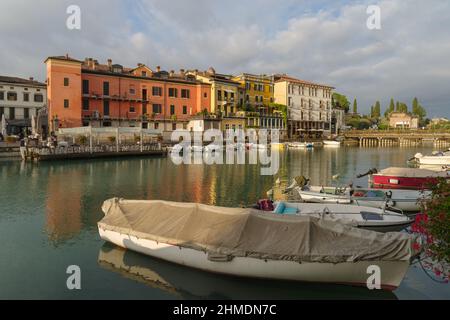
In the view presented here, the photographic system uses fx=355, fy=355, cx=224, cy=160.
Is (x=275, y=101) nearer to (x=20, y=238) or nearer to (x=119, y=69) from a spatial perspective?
(x=119, y=69)

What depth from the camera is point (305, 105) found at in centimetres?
10312

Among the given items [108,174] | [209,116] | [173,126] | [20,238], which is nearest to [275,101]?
[209,116]

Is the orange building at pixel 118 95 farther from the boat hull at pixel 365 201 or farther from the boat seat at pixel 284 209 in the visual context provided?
the boat seat at pixel 284 209

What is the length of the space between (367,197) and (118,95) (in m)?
57.5

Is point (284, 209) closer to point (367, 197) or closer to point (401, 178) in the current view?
point (367, 197)

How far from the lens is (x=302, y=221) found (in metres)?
11.1

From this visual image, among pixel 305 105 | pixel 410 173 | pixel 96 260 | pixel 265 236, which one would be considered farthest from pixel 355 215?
pixel 305 105

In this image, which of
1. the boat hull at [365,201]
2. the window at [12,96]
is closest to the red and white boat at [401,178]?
the boat hull at [365,201]

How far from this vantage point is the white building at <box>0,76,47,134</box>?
72000 mm

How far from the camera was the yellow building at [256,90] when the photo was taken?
89.4 m

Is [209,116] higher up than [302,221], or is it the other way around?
[209,116]

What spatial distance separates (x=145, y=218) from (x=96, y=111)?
185ft

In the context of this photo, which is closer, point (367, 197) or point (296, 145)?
point (367, 197)

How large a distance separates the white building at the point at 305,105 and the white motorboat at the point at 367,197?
261ft
